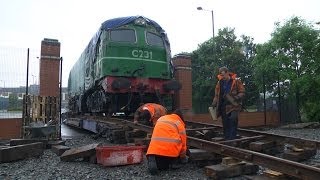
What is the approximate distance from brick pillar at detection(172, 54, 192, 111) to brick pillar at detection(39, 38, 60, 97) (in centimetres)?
546

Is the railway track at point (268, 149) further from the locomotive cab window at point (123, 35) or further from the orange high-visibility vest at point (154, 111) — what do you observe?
the locomotive cab window at point (123, 35)

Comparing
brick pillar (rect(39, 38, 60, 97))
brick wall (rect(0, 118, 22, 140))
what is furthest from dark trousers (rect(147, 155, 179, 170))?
brick pillar (rect(39, 38, 60, 97))

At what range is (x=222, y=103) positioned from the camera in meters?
7.50

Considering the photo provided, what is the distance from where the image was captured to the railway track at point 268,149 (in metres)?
4.48

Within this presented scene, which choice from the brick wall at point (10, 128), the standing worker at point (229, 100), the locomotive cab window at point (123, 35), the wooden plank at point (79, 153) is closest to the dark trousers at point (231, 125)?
the standing worker at point (229, 100)

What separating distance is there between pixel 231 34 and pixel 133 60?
22.3 m

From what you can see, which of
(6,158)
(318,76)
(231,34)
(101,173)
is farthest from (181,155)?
(231,34)

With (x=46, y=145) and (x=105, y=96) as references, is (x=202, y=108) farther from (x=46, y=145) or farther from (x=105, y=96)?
(x=46, y=145)

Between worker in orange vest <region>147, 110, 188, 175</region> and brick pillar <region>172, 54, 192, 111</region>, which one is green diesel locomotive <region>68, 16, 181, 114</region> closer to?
brick pillar <region>172, 54, 192, 111</region>

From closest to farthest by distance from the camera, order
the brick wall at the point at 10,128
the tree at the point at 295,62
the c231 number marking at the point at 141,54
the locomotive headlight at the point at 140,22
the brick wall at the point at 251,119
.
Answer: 1. the brick wall at the point at 10,128
2. the c231 number marking at the point at 141,54
3. the locomotive headlight at the point at 140,22
4. the brick wall at the point at 251,119
5. the tree at the point at 295,62

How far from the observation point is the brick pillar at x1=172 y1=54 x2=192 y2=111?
16.1 m

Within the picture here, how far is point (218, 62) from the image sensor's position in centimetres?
3077

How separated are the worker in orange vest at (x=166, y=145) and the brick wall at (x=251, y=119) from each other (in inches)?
378

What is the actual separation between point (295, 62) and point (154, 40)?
9121 millimetres
